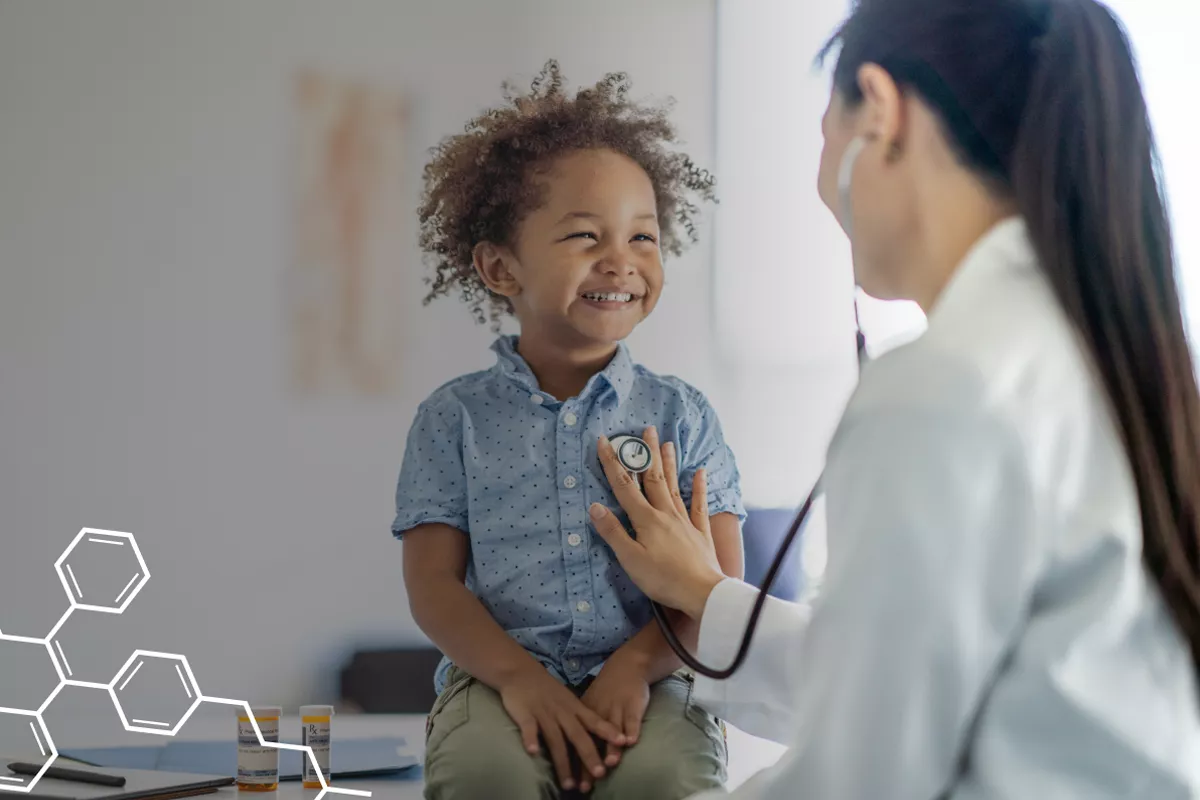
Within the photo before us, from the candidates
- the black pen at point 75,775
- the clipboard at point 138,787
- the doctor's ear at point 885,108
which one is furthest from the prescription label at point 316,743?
the doctor's ear at point 885,108

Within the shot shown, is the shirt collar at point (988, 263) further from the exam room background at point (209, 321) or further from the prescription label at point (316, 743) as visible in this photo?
the exam room background at point (209, 321)

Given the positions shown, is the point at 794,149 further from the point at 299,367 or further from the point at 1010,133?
the point at 1010,133

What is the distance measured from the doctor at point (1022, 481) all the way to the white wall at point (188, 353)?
214 centimetres

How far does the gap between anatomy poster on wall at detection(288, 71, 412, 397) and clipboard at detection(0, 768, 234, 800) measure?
1196 millimetres

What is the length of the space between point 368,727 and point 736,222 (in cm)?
146

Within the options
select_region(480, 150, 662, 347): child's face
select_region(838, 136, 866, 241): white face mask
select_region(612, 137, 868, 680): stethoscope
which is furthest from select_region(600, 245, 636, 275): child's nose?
select_region(838, 136, 866, 241): white face mask

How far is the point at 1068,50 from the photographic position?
75 centimetres

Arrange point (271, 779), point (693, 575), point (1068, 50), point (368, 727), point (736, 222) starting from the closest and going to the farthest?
point (1068, 50), point (693, 575), point (271, 779), point (368, 727), point (736, 222)

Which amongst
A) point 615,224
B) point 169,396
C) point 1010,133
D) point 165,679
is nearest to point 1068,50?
point 1010,133

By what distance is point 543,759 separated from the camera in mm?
1229

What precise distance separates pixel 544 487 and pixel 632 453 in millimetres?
110

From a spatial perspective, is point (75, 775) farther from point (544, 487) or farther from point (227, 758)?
point (544, 487)

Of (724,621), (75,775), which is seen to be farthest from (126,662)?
(724,621)

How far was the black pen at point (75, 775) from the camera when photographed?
5.27 feet
